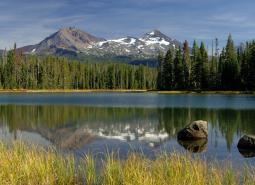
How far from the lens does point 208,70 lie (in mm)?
136375

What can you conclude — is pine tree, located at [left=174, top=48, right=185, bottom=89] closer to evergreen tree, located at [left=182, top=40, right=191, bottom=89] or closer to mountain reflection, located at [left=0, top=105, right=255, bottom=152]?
evergreen tree, located at [left=182, top=40, right=191, bottom=89]

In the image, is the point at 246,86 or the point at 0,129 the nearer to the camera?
the point at 0,129

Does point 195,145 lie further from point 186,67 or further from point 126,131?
point 186,67

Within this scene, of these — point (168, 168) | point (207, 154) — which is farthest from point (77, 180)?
point (207, 154)

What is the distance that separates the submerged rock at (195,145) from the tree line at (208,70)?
94.7 m

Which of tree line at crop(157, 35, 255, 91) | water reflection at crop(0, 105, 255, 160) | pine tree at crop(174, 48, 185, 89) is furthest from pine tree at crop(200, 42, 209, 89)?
water reflection at crop(0, 105, 255, 160)

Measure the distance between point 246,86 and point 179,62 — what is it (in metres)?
37.3

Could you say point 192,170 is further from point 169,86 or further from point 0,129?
point 169,86

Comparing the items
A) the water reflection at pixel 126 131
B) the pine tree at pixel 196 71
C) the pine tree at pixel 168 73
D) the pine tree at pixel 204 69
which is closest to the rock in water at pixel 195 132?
the water reflection at pixel 126 131

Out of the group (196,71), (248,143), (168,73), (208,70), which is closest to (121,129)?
(248,143)

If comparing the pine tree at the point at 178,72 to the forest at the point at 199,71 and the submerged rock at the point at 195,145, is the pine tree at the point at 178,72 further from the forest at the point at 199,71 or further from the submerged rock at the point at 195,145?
the submerged rock at the point at 195,145

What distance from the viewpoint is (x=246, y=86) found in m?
121

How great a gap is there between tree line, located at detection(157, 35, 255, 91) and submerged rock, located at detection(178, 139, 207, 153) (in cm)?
9470

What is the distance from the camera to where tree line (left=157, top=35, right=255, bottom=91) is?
124m
